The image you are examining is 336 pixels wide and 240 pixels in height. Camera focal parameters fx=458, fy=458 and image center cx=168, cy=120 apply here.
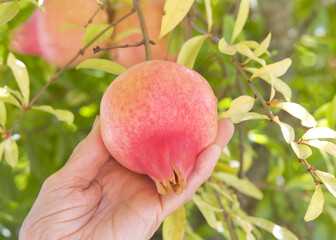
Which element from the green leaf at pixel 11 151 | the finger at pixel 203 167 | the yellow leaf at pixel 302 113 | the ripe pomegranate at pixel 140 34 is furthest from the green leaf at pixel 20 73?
the yellow leaf at pixel 302 113

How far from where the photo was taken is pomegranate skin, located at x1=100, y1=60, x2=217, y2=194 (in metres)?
0.56

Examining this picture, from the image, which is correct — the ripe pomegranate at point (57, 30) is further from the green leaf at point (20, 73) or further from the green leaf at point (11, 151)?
the green leaf at point (11, 151)

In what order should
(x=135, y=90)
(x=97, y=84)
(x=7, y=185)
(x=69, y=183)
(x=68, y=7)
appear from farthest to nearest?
(x=97, y=84) < (x=7, y=185) < (x=68, y=7) < (x=69, y=183) < (x=135, y=90)

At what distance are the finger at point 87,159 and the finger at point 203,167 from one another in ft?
0.42

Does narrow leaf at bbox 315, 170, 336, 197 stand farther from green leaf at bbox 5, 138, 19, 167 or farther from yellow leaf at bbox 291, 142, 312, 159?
green leaf at bbox 5, 138, 19, 167

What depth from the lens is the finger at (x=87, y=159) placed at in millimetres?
696

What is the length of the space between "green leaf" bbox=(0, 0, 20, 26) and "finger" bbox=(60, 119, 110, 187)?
0.21 m

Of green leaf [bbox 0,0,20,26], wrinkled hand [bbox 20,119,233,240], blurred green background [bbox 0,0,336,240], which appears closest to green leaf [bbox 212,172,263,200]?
blurred green background [bbox 0,0,336,240]

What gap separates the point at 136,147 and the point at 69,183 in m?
0.18

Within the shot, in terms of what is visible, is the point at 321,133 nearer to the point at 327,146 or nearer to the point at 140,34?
the point at 327,146

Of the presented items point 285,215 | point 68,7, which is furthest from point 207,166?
point 285,215

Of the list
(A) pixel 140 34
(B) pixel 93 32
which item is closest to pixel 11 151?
Answer: (B) pixel 93 32

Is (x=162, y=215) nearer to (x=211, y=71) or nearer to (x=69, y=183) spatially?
(x=69, y=183)

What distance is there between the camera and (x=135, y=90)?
22.5 inches
